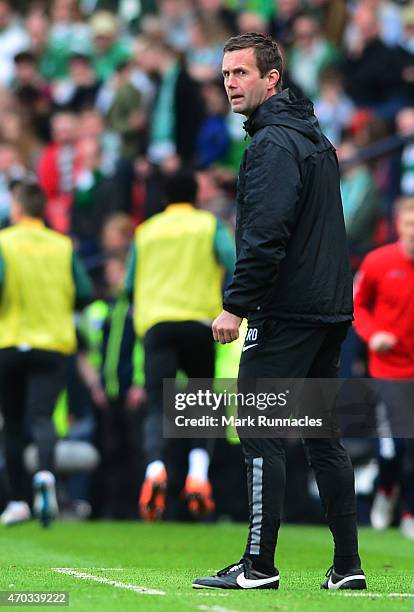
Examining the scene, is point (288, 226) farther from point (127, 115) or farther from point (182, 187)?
point (127, 115)

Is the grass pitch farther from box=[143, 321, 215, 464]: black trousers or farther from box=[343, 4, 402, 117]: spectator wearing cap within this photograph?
box=[343, 4, 402, 117]: spectator wearing cap

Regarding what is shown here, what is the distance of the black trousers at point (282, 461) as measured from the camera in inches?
239

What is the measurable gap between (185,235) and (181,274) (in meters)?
0.26

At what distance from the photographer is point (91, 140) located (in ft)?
57.4

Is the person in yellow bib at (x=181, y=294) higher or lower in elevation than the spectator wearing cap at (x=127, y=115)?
lower

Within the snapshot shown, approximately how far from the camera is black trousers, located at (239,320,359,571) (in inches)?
239

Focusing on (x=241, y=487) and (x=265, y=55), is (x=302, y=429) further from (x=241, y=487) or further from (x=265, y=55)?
(x=241, y=487)

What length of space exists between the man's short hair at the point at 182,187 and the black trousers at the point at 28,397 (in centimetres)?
136

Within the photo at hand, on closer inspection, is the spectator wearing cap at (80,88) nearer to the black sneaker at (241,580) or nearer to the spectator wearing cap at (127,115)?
the spectator wearing cap at (127,115)

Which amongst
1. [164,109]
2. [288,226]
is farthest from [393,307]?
[164,109]

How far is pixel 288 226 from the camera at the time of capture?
607cm

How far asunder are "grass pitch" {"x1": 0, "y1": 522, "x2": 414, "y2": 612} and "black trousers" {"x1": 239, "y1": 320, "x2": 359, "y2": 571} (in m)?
0.21

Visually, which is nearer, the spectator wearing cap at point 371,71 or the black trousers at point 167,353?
the black trousers at point 167,353

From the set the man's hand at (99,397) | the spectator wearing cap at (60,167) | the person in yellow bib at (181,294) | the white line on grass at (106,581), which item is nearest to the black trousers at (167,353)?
the person in yellow bib at (181,294)
